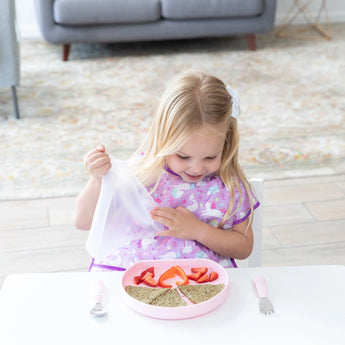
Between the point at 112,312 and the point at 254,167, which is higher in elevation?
the point at 112,312

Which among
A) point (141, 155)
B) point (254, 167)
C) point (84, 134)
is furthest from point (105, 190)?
point (84, 134)

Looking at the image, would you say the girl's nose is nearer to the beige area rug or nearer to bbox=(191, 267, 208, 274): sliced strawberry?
bbox=(191, 267, 208, 274): sliced strawberry

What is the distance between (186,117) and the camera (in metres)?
1.25

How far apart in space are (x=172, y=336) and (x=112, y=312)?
12cm

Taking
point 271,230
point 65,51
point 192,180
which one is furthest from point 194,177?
point 65,51

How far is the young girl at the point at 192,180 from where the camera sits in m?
1.27

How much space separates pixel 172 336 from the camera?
36.3 inches

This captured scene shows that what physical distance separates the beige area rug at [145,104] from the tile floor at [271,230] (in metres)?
0.10

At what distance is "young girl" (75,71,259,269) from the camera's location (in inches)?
49.9

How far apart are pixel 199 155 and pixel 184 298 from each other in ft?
1.20

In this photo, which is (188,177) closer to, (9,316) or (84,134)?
(9,316)

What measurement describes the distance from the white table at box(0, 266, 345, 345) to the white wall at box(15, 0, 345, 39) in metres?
4.22

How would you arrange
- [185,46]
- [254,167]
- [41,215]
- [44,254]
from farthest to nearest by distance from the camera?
[185,46] → [254,167] → [41,215] → [44,254]

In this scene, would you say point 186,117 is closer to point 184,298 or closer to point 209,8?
point 184,298
